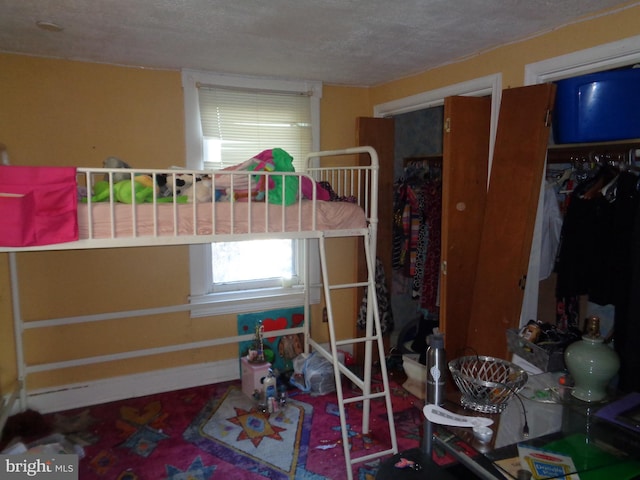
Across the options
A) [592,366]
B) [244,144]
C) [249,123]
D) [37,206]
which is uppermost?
[249,123]

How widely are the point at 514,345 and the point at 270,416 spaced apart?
5.26 feet

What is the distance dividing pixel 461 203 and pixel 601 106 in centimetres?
85

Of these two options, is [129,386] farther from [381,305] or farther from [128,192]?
[381,305]

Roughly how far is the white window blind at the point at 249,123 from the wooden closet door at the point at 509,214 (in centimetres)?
152

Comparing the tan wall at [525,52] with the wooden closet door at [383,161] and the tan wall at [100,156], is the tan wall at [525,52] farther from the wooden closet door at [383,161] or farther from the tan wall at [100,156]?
the wooden closet door at [383,161]

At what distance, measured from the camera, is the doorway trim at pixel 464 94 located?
2607 millimetres

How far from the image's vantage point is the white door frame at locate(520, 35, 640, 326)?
202 cm

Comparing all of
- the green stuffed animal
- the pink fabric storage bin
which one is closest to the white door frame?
the green stuffed animal

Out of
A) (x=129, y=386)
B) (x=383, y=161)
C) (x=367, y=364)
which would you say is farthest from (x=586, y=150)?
(x=129, y=386)

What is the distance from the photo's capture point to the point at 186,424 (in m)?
2.84

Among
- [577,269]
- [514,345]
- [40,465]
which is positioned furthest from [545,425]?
[40,465]

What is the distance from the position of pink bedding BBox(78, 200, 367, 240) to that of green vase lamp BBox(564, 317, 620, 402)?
1252 mm

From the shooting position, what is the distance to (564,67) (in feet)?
7.39

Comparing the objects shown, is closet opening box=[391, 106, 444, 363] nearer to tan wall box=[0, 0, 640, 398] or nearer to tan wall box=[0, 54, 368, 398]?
tan wall box=[0, 0, 640, 398]
